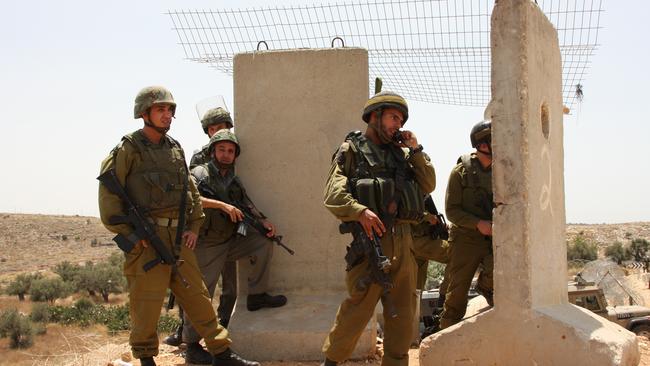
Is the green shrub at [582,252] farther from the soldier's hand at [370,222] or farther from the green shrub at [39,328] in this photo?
the soldier's hand at [370,222]

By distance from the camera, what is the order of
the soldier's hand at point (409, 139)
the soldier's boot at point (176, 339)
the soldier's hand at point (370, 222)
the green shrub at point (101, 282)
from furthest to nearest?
the green shrub at point (101, 282), the soldier's boot at point (176, 339), the soldier's hand at point (409, 139), the soldier's hand at point (370, 222)

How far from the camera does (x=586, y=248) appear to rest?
28875 millimetres

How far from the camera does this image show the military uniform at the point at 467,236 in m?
5.23

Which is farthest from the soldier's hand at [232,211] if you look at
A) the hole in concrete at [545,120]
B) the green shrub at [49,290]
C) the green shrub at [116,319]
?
the green shrub at [49,290]

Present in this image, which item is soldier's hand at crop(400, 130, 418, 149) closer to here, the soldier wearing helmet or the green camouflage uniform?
the green camouflage uniform

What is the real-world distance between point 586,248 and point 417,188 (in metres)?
26.6

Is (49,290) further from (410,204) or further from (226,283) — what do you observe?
(410,204)

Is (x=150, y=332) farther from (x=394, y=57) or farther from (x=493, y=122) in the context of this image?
(x=394, y=57)

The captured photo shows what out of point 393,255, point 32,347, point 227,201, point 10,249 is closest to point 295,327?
point 227,201

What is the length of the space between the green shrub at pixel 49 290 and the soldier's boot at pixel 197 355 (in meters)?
20.2

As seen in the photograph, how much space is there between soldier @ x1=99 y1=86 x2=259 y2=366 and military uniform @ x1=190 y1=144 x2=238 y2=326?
106 centimetres

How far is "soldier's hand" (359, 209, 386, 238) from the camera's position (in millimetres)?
4055

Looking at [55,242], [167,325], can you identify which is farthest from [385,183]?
[55,242]

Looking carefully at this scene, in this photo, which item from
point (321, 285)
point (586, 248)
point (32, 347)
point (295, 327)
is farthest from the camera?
point (586, 248)
